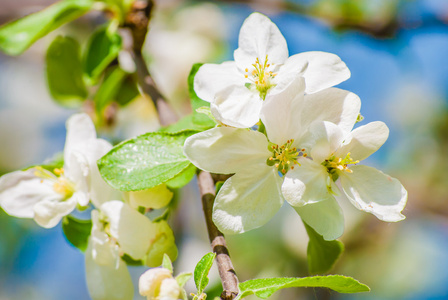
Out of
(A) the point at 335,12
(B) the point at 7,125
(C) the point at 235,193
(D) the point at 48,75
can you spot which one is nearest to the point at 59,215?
(C) the point at 235,193

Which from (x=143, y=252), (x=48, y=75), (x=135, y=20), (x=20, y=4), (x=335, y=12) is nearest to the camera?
(x=143, y=252)

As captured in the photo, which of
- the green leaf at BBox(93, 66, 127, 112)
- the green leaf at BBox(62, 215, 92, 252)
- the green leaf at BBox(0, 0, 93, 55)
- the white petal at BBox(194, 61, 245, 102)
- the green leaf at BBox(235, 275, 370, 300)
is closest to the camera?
the green leaf at BBox(235, 275, 370, 300)

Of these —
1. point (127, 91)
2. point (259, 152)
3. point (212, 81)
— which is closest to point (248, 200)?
point (259, 152)

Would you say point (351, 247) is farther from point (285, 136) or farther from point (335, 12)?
point (285, 136)

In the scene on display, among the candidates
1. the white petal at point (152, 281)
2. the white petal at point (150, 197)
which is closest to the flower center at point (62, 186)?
the white petal at point (150, 197)

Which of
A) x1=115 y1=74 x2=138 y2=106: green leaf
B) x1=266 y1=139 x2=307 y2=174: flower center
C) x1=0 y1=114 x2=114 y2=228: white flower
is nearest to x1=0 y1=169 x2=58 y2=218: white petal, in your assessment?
x1=0 y1=114 x2=114 y2=228: white flower

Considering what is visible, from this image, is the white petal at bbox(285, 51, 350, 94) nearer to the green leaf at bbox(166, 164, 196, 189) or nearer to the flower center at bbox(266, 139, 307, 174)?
the flower center at bbox(266, 139, 307, 174)
